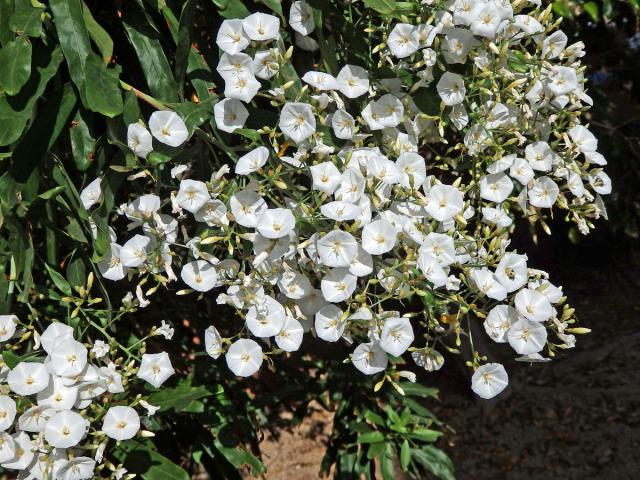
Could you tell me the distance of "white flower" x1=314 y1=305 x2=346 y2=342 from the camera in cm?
109

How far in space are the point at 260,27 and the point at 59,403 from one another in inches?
24.6

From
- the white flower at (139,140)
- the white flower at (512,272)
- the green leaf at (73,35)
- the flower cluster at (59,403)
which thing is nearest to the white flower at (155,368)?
the flower cluster at (59,403)

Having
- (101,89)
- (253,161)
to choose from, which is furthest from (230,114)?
(101,89)

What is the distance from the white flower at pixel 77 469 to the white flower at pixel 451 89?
80 centimetres

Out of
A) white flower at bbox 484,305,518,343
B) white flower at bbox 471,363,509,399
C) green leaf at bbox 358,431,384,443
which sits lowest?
green leaf at bbox 358,431,384,443

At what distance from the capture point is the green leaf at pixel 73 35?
1.07m

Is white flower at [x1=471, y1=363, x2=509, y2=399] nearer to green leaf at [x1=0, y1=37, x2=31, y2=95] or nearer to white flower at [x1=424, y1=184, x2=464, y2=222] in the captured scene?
white flower at [x1=424, y1=184, x2=464, y2=222]

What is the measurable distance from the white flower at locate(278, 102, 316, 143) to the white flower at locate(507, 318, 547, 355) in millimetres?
406

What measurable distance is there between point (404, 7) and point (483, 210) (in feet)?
1.12

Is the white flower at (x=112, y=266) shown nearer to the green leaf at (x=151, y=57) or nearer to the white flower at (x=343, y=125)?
the green leaf at (x=151, y=57)

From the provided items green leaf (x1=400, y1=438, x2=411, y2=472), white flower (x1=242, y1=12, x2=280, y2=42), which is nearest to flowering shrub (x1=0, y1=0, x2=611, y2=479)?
white flower (x1=242, y1=12, x2=280, y2=42)

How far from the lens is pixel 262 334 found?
1080 millimetres

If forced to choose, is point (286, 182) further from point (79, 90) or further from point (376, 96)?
point (79, 90)

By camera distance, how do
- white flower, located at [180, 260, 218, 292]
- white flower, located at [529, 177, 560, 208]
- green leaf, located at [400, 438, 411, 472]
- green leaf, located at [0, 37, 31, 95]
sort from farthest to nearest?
1. green leaf, located at [400, 438, 411, 472]
2. white flower, located at [529, 177, 560, 208]
3. white flower, located at [180, 260, 218, 292]
4. green leaf, located at [0, 37, 31, 95]
